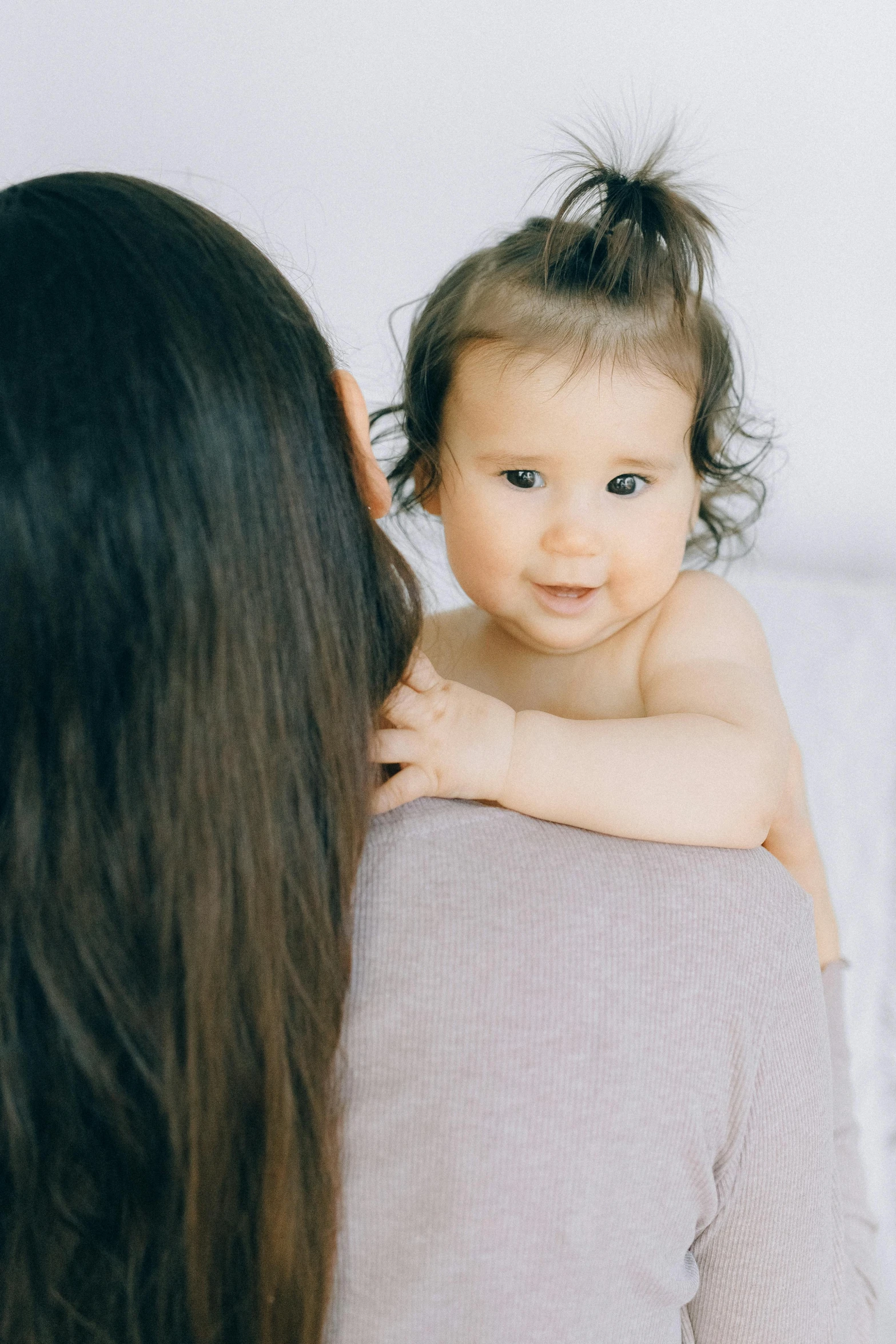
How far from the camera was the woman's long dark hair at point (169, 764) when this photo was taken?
1.59 feet

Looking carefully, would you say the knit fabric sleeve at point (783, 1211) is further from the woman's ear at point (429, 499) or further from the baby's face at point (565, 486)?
the woman's ear at point (429, 499)

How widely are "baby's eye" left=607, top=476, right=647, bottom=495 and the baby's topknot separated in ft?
0.54

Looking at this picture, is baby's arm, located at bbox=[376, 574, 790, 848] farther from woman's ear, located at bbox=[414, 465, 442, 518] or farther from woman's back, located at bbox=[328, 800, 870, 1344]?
woman's ear, located at bbox=[414, 465, 442, 518]

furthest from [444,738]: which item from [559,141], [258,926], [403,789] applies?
[559,141]

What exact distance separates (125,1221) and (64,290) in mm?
486

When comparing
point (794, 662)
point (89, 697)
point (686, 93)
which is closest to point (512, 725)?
point (89, 697)

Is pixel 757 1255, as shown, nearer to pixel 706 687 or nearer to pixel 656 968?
pixel 656 968

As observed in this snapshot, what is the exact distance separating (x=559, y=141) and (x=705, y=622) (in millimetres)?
948

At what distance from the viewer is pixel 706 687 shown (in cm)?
93

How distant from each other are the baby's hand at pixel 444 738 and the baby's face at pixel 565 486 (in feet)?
0.94

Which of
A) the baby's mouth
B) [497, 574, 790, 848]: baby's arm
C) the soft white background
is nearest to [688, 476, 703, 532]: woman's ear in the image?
the baby's mouth

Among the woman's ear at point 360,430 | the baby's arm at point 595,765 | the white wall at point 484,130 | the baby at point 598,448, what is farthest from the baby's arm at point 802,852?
the white wall at point 484,130

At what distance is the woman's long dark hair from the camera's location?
486 mm

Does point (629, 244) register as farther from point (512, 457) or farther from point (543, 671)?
point (543, 671)
